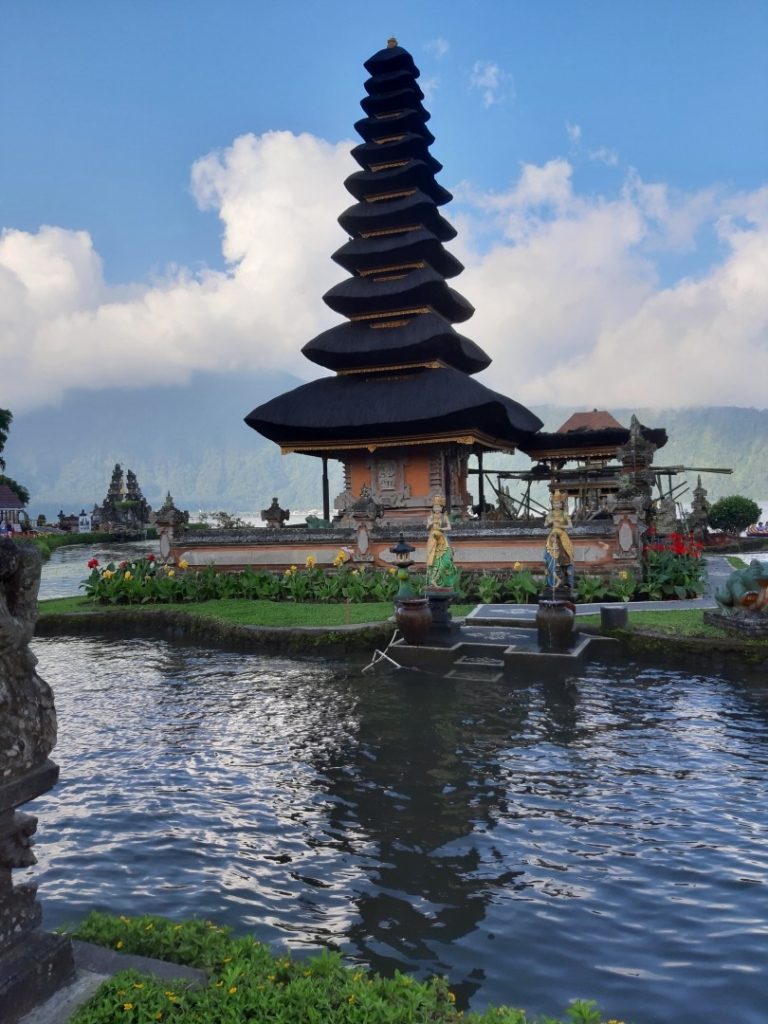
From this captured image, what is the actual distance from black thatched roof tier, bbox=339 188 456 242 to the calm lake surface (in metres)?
21.9

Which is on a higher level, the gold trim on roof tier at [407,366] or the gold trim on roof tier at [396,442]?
the gold trim on roof tier at [407,366]

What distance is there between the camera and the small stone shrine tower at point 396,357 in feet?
79.8

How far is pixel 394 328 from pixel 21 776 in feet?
80.9

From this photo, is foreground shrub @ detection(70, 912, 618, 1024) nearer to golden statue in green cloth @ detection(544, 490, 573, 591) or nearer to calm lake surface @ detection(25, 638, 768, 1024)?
calm lake surface @ detection(25, 638, 768, 1024)

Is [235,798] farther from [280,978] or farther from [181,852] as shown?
[280,978]

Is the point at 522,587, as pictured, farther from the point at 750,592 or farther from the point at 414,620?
the point at 750,592

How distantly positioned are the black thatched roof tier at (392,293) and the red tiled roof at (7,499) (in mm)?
35763

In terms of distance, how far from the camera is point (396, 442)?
24594 mm

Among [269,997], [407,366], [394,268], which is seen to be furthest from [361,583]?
[394,268]

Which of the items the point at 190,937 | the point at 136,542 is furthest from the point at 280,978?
the point at 136,542

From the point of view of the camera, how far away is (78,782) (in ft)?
23.1

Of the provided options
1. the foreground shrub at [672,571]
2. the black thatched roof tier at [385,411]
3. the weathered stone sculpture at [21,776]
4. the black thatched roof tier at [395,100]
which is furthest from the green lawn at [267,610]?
the black thatched roof tier at [395,100]

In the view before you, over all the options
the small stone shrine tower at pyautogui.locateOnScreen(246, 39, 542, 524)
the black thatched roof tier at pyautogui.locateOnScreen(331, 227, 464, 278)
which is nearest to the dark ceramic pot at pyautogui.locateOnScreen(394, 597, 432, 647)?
the small stone shrine tower at pyautogui.locateOnScreen(246, 39, 542, 524)

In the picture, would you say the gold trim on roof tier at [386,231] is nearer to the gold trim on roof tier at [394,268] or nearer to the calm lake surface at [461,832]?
the gold trim on roof tier at [394,268]
